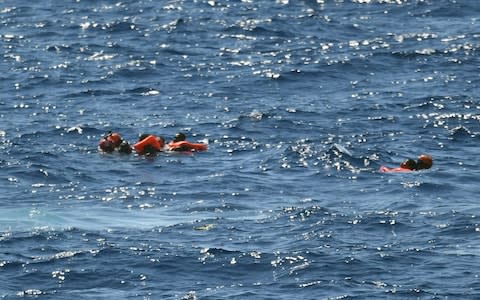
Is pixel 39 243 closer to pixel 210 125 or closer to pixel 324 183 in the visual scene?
pixel 324 183

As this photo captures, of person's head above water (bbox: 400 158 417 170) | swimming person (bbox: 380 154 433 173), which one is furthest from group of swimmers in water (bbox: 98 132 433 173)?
person's head above water (bbox: 400 158 417 170)

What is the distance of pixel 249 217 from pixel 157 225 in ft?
7.75

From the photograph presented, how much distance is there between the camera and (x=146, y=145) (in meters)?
43.0

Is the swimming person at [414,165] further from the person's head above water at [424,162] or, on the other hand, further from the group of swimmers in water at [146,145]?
the group of swimmers in water at [146,145]

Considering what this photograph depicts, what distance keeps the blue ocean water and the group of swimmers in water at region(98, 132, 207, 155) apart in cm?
38

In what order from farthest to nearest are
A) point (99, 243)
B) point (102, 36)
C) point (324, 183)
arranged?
point (102, 36)
point (324, 183)
point (99, 243)

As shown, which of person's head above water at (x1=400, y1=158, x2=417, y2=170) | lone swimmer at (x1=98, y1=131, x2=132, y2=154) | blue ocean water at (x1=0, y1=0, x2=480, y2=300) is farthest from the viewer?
lone swimmer at (x1=98, y1=131, x2=132, y2=154)

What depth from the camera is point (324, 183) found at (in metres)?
39.1

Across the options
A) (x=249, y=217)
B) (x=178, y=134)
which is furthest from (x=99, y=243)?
(x=178, y=134)

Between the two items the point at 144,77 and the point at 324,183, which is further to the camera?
the point at 144,77

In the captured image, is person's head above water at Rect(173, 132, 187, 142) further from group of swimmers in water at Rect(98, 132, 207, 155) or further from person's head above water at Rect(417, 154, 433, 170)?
person's head above water at Rect(417, 154, 433, 170)

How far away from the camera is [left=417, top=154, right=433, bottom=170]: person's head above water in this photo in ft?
132

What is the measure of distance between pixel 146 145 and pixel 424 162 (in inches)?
331

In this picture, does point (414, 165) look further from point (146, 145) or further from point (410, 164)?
point (146, 145)
